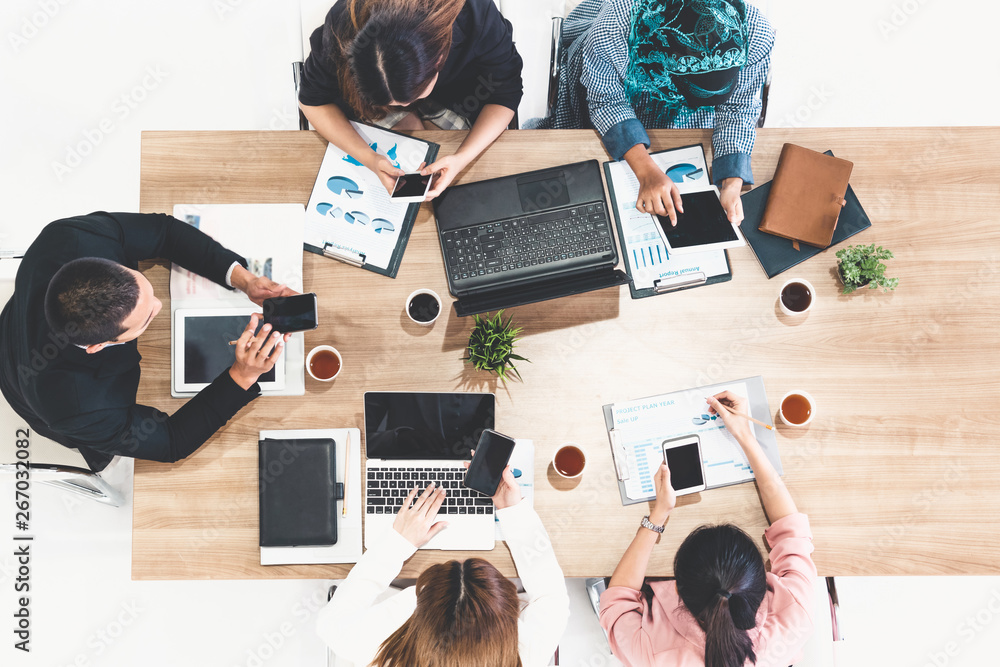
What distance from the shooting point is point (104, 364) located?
1.42 meters

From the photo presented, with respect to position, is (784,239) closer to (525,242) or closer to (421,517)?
(525,242)

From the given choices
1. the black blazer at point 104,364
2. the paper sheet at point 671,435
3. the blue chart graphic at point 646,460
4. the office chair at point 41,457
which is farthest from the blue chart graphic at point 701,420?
the office chair at point 41,457

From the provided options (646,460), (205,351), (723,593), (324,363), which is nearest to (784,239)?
(646,460)

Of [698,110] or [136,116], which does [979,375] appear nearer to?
[698,110]

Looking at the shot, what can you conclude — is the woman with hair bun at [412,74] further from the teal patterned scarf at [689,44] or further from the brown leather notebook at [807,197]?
the brown leather notebook at [807,197]

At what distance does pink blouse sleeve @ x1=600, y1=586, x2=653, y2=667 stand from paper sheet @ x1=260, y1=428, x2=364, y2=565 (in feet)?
2.17

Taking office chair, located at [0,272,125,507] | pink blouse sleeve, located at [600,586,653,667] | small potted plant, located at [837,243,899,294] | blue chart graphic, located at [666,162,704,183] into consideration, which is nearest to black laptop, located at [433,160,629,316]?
blue chart graphic, located at [666,162,704,183]

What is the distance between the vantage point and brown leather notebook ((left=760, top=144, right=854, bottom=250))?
5.17 feet

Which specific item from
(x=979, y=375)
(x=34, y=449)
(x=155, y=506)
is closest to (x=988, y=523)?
(x=979, y=375)

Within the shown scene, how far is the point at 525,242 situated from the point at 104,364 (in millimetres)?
1056

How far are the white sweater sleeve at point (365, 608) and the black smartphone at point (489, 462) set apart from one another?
23 centimetres

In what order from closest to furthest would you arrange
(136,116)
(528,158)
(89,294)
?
(89,294), (528,158), (136,116)

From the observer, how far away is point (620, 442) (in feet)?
5.06

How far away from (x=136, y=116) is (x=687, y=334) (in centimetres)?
241
